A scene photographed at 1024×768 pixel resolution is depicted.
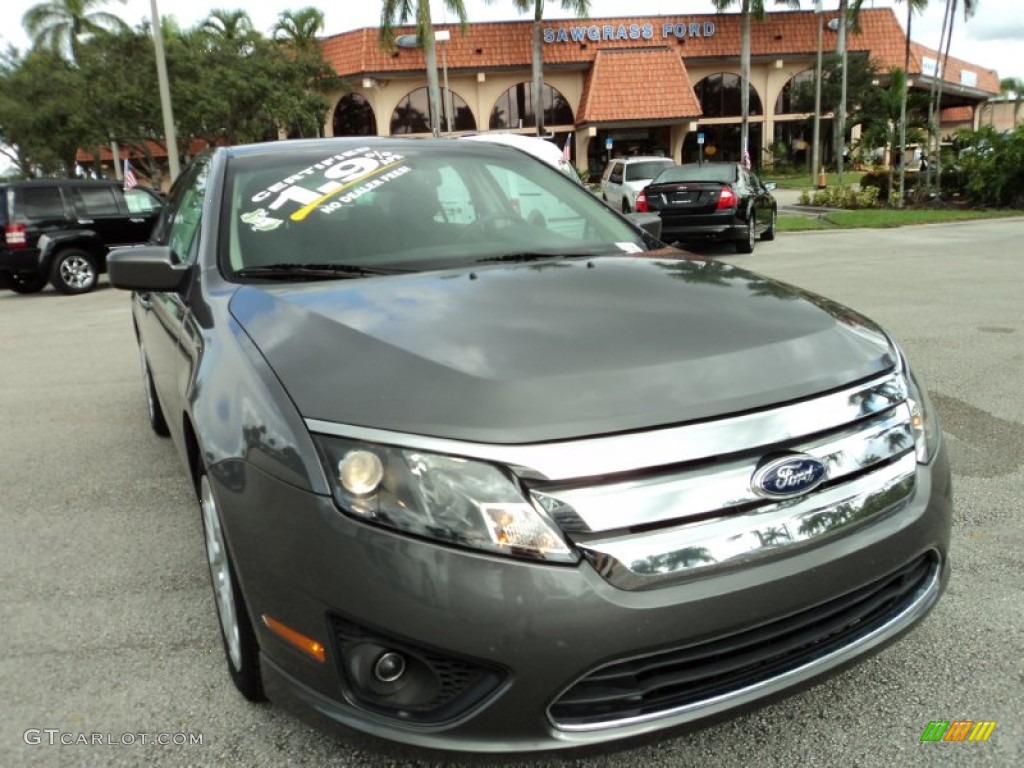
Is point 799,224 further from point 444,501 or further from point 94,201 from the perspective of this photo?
point 444,501

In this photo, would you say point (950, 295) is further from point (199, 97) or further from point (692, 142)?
point (692, 142)

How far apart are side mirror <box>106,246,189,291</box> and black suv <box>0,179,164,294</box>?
35.4ft

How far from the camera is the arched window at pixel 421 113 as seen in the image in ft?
136

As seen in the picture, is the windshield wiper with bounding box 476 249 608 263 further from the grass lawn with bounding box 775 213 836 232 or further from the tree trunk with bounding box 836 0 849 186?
the tree trunk with bounding box 836 0 849 186

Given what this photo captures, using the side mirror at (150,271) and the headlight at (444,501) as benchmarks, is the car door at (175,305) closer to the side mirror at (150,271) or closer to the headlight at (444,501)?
the side mirror at (150,271)

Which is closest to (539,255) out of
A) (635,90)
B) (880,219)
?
(880,219)

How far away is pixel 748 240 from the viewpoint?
45.0 ft

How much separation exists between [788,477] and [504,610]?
669 millimetres

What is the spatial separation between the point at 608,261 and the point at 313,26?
43189 mm

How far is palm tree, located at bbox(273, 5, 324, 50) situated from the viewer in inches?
1588

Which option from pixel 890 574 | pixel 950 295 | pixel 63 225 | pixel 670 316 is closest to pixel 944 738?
pixel 890 574

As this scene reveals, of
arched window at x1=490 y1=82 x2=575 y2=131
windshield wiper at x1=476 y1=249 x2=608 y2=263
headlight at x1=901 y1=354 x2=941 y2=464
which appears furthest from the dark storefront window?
headlight at x1=901 y1=354 x2=941 y2=464

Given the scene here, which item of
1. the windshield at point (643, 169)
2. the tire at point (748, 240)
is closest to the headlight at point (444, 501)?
the tire at point (748, 240)

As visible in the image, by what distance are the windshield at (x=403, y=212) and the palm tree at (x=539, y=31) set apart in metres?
34.0
